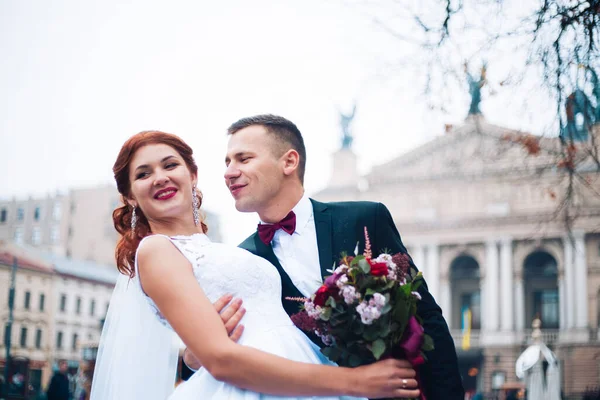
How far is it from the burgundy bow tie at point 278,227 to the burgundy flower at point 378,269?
0.90m

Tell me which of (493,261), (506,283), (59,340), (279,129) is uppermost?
(493,261)

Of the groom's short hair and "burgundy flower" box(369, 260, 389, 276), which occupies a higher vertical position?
the groom's short hair

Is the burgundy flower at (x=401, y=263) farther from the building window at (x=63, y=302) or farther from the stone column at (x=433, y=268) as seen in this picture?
the building window at (x=63, y=302)

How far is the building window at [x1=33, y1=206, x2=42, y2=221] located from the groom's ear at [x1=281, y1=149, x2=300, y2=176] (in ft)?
235

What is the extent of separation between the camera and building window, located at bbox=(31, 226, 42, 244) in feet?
231

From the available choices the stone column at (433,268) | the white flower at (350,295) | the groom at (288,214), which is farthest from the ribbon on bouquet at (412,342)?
the stone column at (433,268)

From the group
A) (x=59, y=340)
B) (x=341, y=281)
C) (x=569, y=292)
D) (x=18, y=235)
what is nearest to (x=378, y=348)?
(x=341, y=281)

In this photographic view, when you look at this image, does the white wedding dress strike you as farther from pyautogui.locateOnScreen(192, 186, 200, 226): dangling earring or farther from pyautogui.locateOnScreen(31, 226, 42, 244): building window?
pyautogui.locateOnScreen(31, 226, 42, 244): building window

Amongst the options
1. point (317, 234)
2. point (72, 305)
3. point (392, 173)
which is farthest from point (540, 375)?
point (72, 305)

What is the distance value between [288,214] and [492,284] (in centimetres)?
4759

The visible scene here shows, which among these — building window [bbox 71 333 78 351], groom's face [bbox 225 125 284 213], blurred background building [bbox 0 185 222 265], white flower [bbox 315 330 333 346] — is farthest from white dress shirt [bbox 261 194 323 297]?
blurred background building [bbox 0 185 222 265]

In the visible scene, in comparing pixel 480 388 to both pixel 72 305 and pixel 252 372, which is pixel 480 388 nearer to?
pixel 72 305

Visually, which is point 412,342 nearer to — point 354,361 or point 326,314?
point 354,361

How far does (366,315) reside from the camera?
2.52 metres
